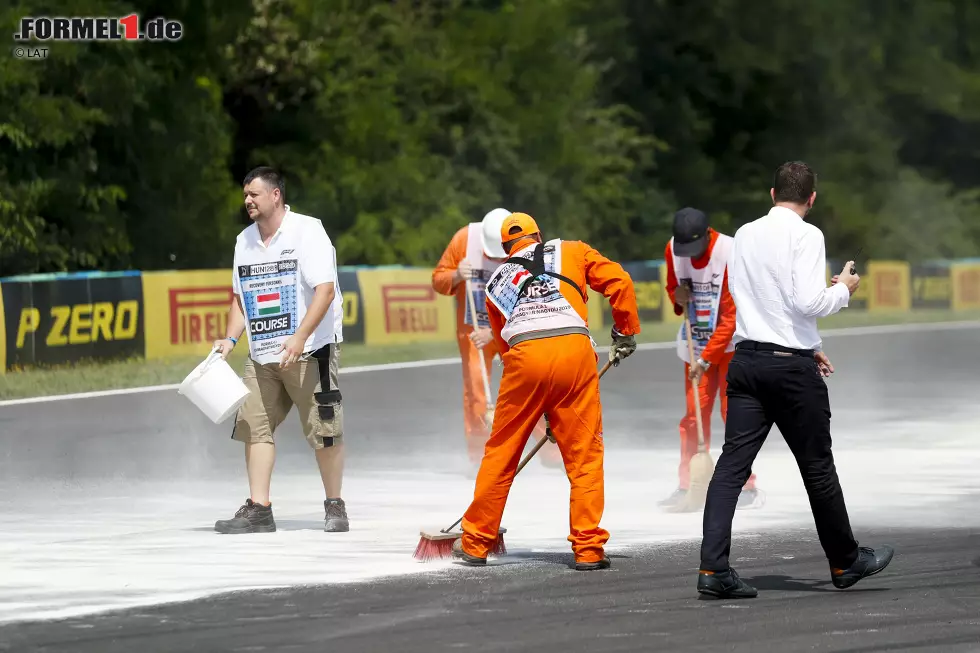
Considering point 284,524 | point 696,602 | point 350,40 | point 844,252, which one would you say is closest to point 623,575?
point 696,602

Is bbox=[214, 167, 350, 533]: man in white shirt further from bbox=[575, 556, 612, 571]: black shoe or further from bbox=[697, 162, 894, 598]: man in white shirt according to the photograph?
bbox=[697, 162, 894, 598]: man in white shirt

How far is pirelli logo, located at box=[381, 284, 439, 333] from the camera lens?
25953 mm

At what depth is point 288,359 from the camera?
9.41 meters

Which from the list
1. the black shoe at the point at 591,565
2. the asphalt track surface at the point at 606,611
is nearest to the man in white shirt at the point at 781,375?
the asphalt track surface at the point at 606,611

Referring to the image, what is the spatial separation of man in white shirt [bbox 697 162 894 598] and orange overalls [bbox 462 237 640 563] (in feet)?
2.61

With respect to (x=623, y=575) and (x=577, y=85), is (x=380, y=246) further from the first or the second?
(x=623, y=575)

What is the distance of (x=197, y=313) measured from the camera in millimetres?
22516

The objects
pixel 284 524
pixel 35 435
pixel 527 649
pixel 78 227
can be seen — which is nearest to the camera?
pixel 527 649

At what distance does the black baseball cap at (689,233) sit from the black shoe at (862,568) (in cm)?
315

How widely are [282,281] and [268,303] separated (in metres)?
0.13

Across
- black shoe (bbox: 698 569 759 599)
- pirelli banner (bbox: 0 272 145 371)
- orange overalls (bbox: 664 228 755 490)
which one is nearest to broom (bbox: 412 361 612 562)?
black shoe (bbox: 698 569 759 599)

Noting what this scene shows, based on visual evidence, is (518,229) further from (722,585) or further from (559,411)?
(722,585)

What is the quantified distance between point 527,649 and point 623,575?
1.62m

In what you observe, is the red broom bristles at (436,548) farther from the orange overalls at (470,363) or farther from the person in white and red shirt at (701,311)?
the orange overalls at (470,363)
